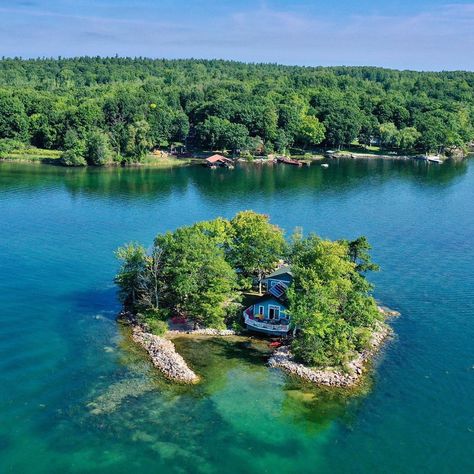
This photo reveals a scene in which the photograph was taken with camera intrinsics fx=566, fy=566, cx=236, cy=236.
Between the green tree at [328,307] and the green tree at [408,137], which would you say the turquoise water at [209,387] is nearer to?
the green tree at [328,307]

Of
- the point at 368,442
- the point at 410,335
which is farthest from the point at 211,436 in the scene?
the point at 410,335

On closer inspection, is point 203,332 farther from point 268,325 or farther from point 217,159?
point 217,159

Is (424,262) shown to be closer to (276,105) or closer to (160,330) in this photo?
(160,330)

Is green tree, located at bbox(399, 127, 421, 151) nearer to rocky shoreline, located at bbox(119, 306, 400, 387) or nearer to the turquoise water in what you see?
the turquoise water

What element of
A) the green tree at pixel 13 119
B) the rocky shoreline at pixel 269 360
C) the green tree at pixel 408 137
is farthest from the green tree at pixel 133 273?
the green tree at pixel 408 137

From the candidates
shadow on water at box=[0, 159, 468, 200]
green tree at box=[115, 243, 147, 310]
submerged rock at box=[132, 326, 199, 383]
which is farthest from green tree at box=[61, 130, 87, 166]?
submerged rock at box=[132, 326, 199, 383]
